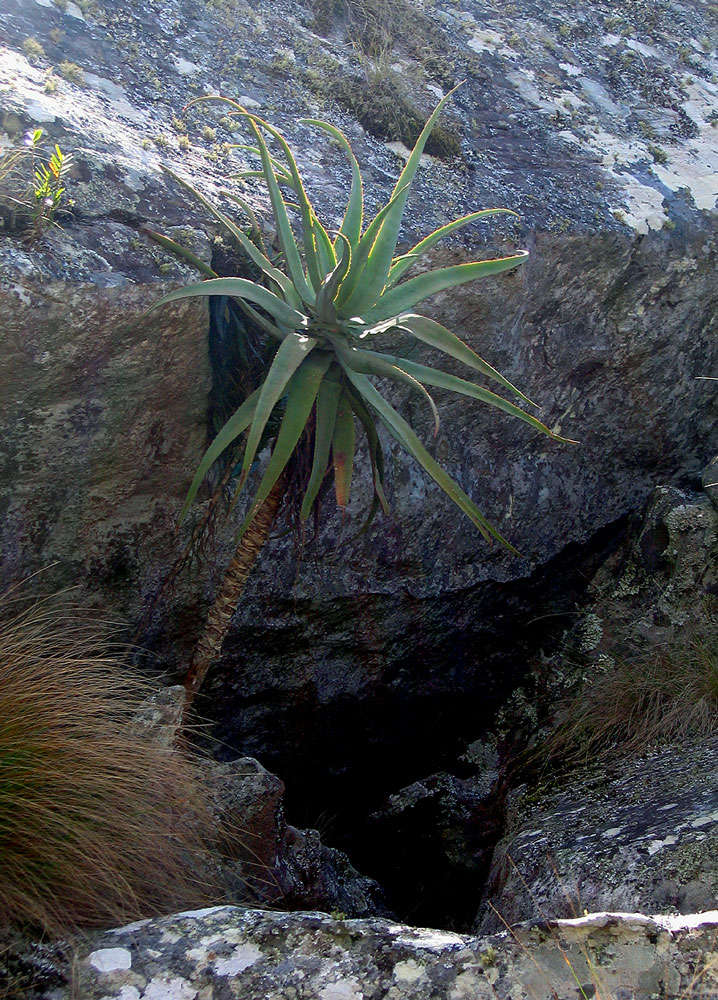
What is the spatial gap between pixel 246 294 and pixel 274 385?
1.10 feet

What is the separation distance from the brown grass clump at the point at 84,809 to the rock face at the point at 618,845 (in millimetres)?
835

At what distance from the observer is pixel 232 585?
9.40ft

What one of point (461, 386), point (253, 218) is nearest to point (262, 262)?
point (253, 218)

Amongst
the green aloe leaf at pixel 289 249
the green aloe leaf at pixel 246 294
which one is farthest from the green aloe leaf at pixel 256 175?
the green aloe leaf at pixel 246 294

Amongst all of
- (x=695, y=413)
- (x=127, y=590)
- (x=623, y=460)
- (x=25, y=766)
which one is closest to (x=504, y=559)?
(x=623, y=460)

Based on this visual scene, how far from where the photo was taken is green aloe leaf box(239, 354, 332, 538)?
2.48m

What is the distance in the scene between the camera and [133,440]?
3.04 meters

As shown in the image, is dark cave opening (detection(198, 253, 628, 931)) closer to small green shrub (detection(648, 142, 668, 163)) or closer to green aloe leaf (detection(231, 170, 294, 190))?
green aloe leaf (detection(231, 170, 294, 190))

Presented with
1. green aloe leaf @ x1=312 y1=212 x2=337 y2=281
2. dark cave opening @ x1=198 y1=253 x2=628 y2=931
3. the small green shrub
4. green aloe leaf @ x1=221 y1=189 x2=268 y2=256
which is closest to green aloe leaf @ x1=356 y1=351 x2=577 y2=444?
green aloe leaf @ x1=312 y1=212 x2=337 y2=281

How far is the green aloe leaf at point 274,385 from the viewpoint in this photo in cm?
238

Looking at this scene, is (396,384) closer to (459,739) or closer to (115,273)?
(115,273)

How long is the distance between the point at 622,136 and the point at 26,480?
331 cm

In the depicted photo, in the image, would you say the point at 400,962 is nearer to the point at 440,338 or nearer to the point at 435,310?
the point at 440,338

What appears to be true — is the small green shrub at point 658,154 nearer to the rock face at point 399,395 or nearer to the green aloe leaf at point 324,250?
the rock face at point 399,395
